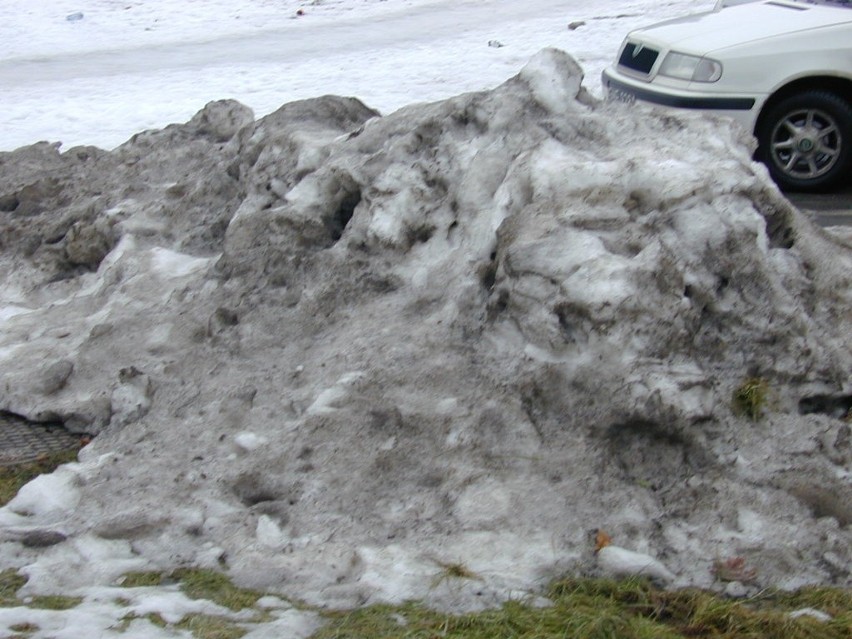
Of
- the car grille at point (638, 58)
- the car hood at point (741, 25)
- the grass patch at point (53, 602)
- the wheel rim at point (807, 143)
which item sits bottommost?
the grass patch at point (53, 602)

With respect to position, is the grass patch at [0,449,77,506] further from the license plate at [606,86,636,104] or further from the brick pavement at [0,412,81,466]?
the license plate at [606,86,636,104]

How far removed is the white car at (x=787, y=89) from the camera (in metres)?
7.57

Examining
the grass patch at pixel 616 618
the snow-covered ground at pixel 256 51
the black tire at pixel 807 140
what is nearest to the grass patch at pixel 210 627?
the grass patch at pixel 616 618

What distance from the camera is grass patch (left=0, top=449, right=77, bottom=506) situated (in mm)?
4082

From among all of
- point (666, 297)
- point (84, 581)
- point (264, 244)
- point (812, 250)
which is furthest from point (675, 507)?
point (264, 244)

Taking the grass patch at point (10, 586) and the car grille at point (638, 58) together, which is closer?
the grass patch at point (10, 586)

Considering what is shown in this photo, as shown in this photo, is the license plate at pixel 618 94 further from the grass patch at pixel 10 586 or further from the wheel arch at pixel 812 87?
the grass patch at pixel 10 586

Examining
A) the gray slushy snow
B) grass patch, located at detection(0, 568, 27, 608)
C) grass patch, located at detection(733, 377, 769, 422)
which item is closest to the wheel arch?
the gray slushy snow

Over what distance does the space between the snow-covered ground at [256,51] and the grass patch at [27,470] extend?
6736mm

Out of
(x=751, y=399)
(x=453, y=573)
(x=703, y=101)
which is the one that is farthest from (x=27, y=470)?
(x=703, y=101)

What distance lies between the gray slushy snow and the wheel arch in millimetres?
3170

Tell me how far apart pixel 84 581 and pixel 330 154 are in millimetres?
2417

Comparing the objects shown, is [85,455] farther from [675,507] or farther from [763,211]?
[763,211]

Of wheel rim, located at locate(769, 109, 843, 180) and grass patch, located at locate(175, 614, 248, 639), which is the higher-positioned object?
wheel rim, located at locate(769, 109, 843, 180)
